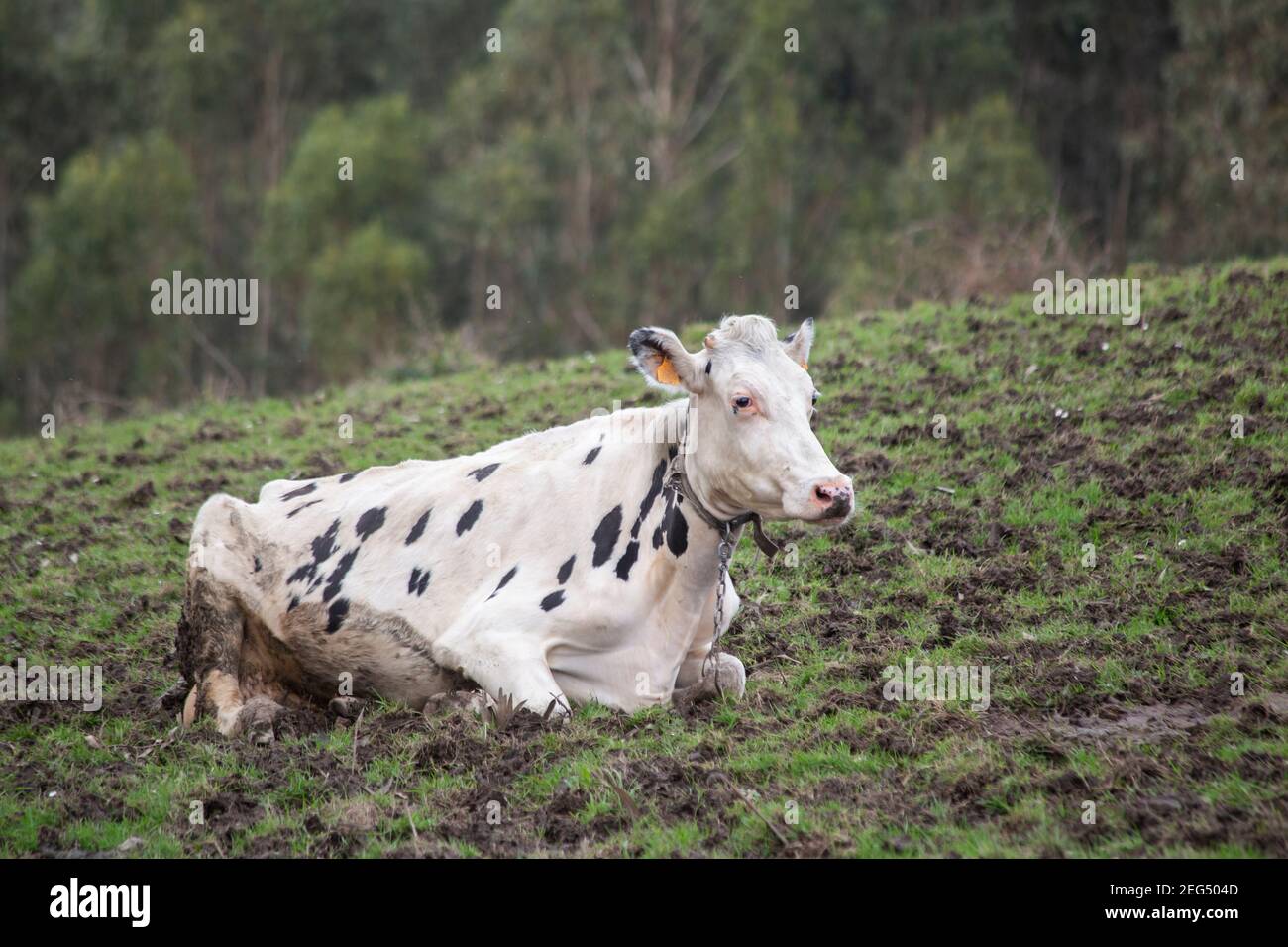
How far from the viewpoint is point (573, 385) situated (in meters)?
15.3

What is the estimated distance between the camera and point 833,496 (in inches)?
263

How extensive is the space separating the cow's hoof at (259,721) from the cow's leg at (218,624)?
5.6 inches

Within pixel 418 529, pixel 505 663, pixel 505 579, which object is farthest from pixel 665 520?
pixel 418 529

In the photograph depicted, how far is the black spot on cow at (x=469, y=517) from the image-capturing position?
27.6ft

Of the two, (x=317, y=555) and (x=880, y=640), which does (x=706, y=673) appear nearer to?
(x=880, y=640)

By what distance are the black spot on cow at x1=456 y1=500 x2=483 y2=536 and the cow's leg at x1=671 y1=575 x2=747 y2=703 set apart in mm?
1543

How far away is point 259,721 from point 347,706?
542mm

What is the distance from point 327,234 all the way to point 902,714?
41245mm

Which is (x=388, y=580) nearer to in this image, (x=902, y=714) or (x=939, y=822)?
(x=902, y=714)

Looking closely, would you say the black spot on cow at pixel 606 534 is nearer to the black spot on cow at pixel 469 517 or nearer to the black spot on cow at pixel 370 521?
the black spot on cow at pixel 469 517

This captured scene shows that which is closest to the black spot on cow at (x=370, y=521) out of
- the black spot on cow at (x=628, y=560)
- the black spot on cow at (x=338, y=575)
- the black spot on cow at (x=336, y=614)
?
the black spot on cow at (x=338, y=575)

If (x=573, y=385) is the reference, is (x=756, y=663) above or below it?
below
